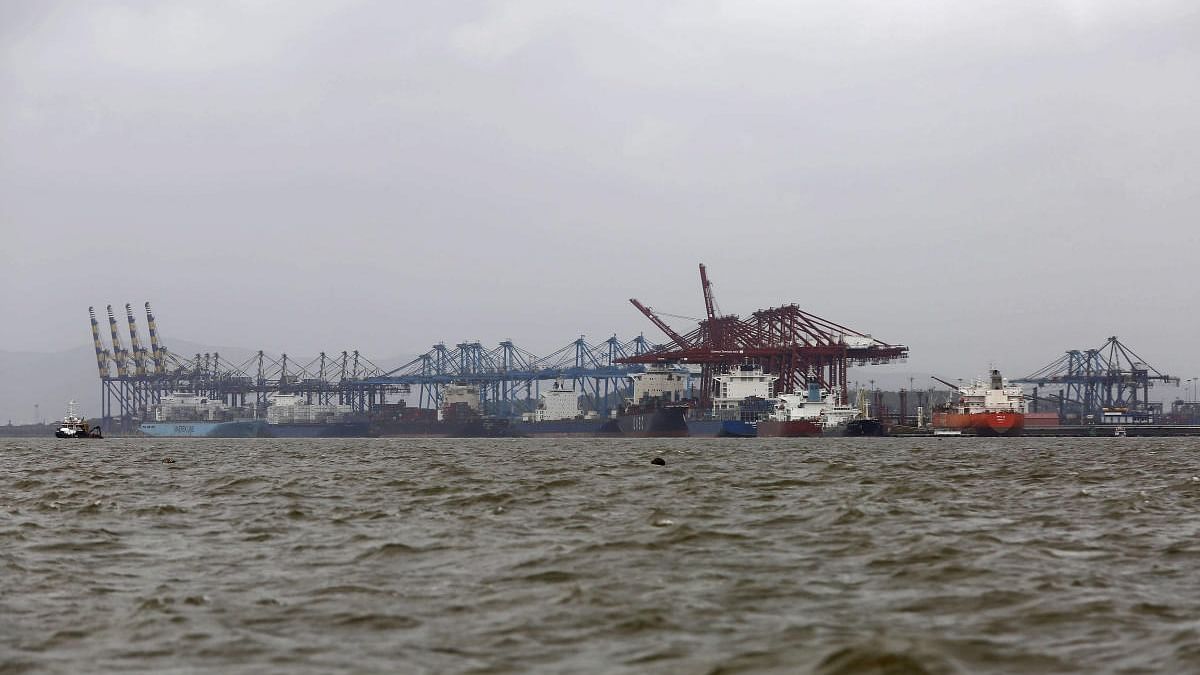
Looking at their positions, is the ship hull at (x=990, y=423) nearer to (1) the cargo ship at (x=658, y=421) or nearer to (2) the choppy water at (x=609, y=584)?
(1) the cargo ship at (x=658, y=421)

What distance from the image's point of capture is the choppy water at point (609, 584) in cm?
1177

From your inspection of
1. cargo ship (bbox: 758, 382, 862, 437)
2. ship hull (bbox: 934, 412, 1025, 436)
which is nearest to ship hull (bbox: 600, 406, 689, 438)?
cargo ship (bbox: 758, 382, 862, 437)

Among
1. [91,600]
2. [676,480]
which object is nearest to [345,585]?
[91,600]

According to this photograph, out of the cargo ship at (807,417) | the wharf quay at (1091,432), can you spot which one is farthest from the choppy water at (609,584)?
the wharf quay at (1091,432)

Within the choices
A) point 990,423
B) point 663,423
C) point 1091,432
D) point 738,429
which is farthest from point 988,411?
point 663,423

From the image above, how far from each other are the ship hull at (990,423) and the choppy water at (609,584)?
129m

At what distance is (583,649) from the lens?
12125 millimetres

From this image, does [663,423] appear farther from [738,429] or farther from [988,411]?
[988,411]

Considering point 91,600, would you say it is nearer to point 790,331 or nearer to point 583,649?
point 583,649

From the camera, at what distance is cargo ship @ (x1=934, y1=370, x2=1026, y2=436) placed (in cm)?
15562

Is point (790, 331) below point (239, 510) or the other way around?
the other way around

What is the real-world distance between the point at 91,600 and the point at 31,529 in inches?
431

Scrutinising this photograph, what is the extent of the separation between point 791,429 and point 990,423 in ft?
88.5

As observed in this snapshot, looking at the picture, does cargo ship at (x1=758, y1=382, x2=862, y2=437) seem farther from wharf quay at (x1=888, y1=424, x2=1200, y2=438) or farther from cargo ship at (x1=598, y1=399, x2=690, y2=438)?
cargo ship at (x1=598, y1=399, x2=690, y2=438)
